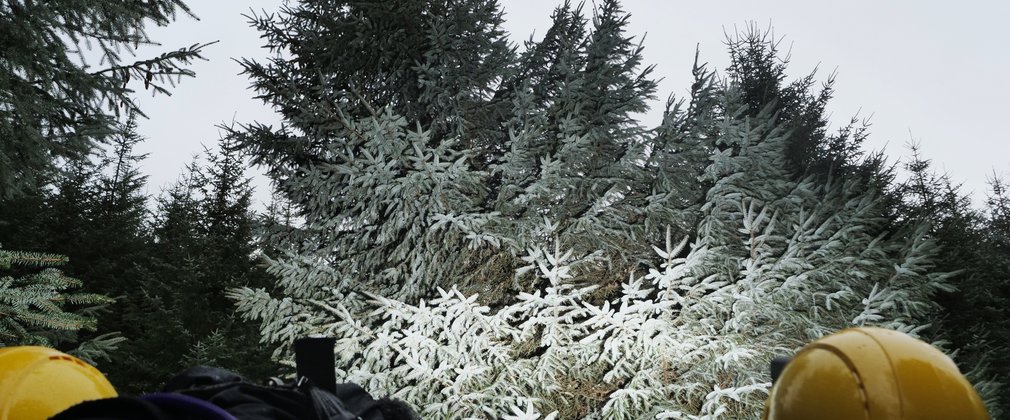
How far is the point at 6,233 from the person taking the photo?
17.6 metres

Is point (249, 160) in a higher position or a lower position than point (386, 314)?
higher

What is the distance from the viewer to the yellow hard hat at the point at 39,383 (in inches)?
74.5

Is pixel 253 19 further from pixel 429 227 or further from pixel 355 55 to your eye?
pixel 429 227

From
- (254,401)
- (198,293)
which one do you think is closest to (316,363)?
(254,401)

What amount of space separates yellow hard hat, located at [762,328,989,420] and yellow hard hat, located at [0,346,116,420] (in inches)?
97.8

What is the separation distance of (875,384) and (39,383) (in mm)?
2845

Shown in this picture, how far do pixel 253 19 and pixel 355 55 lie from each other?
1.67m

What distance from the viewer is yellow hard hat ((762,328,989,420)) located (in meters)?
Result: 1.82

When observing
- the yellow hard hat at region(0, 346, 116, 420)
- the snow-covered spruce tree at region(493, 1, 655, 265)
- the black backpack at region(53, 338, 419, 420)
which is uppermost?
the snow-covered spruce tree at region(493, 1, 655, 265)

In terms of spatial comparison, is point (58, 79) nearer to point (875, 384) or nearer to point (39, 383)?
point (39, 383)

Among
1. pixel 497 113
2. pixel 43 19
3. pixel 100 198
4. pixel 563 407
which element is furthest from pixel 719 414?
pixel 100 198

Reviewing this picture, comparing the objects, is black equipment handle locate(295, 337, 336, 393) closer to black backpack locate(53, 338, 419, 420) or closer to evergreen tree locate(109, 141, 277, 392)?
black backpack locate(53, 338, 419, 420)

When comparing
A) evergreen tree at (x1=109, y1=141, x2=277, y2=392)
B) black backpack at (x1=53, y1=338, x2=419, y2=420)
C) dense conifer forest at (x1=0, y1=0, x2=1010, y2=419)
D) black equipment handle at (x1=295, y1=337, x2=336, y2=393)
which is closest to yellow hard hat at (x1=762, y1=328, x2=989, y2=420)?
black backpack at (x1=53, y1=338, x2=419, y2=420)

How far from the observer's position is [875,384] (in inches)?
72.9
